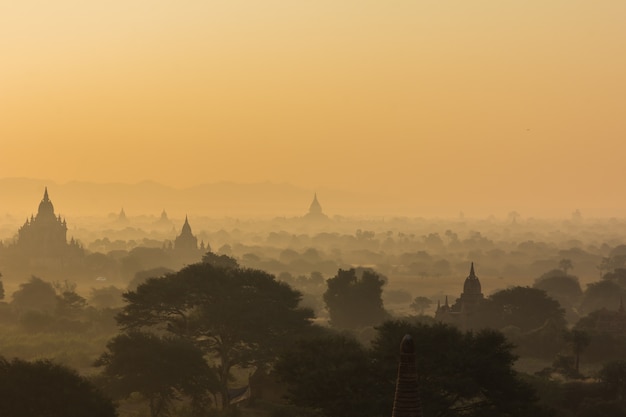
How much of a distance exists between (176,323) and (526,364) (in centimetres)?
3081

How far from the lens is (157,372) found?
42719 mm

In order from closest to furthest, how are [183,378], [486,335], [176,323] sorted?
[486,335], [183,378], [176,323]

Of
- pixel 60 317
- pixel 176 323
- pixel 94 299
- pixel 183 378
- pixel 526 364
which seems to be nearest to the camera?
pixel 183 378

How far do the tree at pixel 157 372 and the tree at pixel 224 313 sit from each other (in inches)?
161

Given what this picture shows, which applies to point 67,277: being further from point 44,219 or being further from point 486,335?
point 486,335

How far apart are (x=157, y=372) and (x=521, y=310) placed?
165 ft

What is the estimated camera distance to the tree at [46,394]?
3147cm

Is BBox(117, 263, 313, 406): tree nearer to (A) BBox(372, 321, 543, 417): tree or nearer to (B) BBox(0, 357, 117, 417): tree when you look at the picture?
(B) BBox(0, 357, 117, 417): tree

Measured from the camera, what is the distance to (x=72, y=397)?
108ft

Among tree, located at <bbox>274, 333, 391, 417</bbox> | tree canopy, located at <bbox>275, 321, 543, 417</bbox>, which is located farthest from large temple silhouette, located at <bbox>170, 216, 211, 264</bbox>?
tree canopy, located at <bbox>275, 321, 543, 417</bbox>

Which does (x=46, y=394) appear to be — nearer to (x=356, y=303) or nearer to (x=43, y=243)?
(x=356, y=303)

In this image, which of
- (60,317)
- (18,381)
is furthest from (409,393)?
(60,317)

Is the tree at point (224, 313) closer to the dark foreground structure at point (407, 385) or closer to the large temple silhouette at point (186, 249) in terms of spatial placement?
the dark foreground structure at point (407, 385)

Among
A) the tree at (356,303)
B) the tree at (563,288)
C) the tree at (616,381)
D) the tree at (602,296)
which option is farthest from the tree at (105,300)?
the tree at (616,381)
